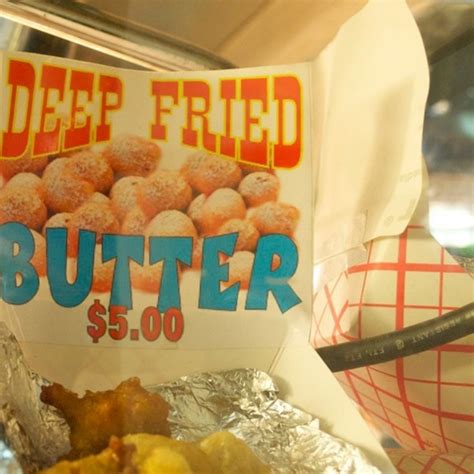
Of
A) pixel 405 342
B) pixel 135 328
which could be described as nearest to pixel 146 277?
pixel 135 328

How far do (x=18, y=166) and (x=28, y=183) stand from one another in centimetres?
1

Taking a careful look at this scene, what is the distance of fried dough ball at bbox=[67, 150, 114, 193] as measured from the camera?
0.45 meters

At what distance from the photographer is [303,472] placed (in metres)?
0.38

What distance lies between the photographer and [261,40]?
0.52 metres

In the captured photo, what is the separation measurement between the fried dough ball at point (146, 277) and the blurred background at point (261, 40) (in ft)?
0.53

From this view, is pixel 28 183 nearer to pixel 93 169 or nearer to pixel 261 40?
pixel 93 169

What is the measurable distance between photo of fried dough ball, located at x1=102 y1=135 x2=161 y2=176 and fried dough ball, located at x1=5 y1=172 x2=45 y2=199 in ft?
0.16

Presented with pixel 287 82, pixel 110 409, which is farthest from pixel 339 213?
pixel 110 409

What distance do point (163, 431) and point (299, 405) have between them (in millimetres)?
85

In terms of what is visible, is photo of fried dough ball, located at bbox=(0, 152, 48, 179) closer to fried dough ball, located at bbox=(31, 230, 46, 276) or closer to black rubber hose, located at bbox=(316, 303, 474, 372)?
fried dough ball, located at bbox=(31, 230, 46, 276)

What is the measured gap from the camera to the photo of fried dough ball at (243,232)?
1.46 feet

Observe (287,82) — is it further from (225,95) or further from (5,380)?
(5,380)

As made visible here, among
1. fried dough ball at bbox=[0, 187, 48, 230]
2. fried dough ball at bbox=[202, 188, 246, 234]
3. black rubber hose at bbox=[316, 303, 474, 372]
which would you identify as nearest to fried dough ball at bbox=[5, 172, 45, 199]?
fried dough ball at bbox=[0, 187, 48, 230]

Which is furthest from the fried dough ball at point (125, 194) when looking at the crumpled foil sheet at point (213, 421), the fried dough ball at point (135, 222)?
the crumpled foil sheet at point (213, 421)
